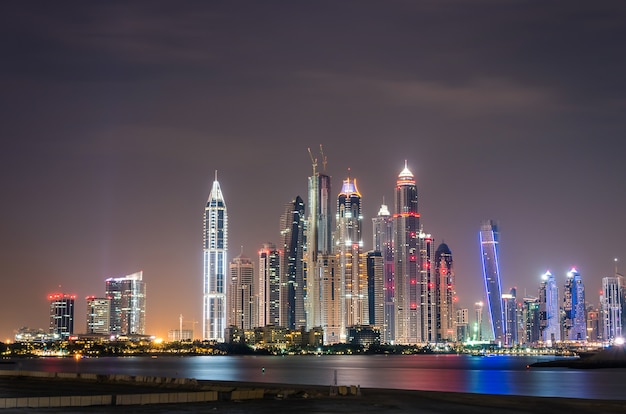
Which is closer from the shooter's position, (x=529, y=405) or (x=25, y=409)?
(x=25, y=409)

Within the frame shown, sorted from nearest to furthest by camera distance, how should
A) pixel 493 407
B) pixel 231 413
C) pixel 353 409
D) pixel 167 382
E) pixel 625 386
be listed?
pixel 231 413
pixel 353 409
pixel 493 407
pixel 167 382
pixel 625 386

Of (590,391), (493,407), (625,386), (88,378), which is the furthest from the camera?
(625,386)

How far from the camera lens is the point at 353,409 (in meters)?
53.8

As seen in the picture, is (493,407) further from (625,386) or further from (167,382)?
(625,386)

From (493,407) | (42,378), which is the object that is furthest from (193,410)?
(42,378)

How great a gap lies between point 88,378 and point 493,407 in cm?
4335

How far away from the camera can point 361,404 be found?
57.7 m

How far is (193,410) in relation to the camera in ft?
168

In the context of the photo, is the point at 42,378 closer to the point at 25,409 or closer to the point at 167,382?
the point at 167,382

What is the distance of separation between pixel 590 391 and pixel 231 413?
7106 centimetres

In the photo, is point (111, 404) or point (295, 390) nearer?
point (111, 404)

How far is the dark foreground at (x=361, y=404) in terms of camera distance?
2035 inches

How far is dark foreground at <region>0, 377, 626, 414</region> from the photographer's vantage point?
170 ft

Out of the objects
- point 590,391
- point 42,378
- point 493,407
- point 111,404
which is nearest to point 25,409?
point 111,404
